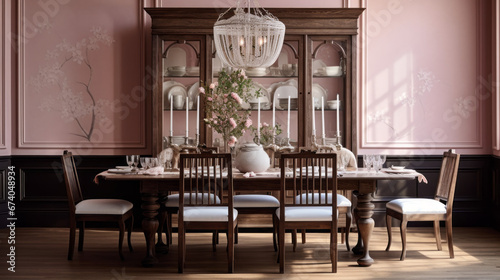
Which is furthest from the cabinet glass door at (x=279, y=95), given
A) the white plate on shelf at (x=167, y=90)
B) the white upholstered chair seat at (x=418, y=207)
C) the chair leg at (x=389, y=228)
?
the white upholstered chair seat at (x=418, y=207)

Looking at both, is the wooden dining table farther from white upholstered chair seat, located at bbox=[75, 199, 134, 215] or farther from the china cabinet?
the china cabinet

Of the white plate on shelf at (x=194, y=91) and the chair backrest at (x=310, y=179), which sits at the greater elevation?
the white plate on shelf at (x=194, y=91)

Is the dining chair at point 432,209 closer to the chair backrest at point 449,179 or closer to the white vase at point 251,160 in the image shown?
the chair backrest at point 449,179

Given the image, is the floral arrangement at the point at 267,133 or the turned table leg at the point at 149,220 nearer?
the turned table leg at the point at 149,220

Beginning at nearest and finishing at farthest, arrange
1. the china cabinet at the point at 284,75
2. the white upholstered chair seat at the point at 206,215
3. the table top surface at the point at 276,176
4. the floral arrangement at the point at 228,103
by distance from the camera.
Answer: the white upholstered chair seat at the point at 206,215
the table top surface at the point at 276,176
the floral arrangement at the point at 228,103
the china cabinet at the point at 284,75

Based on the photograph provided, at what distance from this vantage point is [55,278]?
3590mm

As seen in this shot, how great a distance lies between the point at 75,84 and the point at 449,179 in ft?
11.6

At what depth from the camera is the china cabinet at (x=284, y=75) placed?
5.12 m

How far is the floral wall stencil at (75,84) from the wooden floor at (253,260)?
1160 mm

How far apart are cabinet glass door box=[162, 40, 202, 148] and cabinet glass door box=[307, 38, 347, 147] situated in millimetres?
1074

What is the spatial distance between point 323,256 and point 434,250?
0.92 m

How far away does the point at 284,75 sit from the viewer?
5227 mm

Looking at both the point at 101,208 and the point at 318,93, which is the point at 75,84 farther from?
the point at 318,93

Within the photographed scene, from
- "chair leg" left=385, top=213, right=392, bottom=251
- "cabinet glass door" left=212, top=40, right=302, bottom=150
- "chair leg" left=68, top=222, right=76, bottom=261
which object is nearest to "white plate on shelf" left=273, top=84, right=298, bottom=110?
"cabinet glass door" left=212, top=40, right=302, bottom=150
